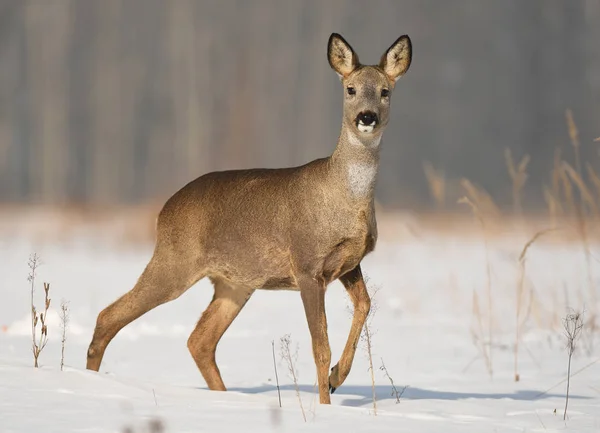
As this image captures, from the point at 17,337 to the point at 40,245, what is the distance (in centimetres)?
972

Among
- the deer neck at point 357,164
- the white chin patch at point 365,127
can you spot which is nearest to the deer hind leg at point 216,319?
the deer neck at point 357,164

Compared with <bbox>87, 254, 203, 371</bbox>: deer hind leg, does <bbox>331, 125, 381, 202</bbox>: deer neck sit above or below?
above

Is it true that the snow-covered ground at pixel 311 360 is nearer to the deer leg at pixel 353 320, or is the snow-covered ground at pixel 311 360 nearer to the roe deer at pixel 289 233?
the deer leg at pixel 353 320

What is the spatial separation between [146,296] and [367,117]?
1944mm

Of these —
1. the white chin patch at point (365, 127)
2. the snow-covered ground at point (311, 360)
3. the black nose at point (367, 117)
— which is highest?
the black nose at point (367, 117)

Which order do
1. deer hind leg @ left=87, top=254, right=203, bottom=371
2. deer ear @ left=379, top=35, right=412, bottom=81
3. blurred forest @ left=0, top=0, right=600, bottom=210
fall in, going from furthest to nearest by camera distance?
blurred forest @ left=0, top=0, right=600, bottom=210 < deer hind leg @ left=87, top=254, right=203, bottom=371 < deer ear @ left=379, top=35, right=412, bottom=81

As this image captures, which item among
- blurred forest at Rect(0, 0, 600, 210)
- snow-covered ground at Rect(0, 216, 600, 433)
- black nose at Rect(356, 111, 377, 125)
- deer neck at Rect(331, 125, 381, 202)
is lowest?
snow-covered ground at Rect(0, 216, 600, 433)

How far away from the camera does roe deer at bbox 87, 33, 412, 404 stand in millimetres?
6770

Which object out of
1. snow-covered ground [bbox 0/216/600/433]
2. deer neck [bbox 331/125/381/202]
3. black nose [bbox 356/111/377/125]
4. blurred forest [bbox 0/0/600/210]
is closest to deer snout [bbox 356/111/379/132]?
black nose [bbox 356/111/377/125]

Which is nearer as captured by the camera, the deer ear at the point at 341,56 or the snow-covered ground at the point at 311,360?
the snow-covered ground at the point at 311,360

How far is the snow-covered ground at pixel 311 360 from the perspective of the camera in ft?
17.8

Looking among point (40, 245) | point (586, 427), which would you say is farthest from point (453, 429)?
point (40, 245)

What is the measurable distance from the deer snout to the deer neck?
24 cm

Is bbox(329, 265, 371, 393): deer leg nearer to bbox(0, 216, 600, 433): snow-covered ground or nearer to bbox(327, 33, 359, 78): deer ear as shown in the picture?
bbox(0, 216, 600, 433): snow-covered ground
